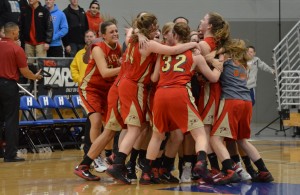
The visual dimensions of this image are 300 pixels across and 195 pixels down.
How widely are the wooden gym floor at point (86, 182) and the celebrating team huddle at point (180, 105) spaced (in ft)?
0.68

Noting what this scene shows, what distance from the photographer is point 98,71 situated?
29.3 ft

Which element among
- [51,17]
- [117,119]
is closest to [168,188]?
[117,119]

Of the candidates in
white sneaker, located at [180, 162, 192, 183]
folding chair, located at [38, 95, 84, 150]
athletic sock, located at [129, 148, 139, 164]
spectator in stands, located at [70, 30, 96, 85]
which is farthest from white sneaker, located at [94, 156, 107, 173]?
folding chair, located at [38, 95, 84, 150]

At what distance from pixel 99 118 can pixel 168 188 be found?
159 centimetres

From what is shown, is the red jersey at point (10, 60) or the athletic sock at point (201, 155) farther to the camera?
the red jersey at point (10, 60)

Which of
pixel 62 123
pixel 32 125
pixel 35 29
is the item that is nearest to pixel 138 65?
pixel 32 125

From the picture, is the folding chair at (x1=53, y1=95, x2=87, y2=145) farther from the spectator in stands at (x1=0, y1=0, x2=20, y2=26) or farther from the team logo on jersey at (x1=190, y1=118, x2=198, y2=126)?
the team logo on jersey at (x1=190, y1=118, x2=198, y2=126)

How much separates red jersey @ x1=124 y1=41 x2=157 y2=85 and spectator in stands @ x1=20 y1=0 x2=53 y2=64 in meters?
6.50

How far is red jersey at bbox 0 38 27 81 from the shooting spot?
11.3m

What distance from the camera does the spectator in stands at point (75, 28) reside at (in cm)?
1536

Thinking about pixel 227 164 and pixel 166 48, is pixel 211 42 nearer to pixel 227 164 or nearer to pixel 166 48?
pixel 166 48

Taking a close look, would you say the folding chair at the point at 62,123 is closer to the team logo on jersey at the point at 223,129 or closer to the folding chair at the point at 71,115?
the folding chair at the point at 71,115

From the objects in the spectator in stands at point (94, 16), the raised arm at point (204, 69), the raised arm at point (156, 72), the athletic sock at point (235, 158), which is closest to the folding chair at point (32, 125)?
the spectator in stands at point (94, 16)

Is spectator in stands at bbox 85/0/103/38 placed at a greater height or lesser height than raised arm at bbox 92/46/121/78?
lesser
